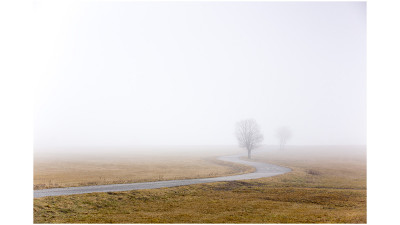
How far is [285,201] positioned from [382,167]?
7831 millimetres

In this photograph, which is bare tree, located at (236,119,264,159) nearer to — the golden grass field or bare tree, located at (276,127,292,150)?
the golden grass field

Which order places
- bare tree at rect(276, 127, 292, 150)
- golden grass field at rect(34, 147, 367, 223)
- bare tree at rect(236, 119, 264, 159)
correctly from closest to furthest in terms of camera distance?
golden grass field at rect(34, 147, 367, 223)
bare tree at rect(236, 119, 264, 159)
bare tree at rect(276, 127, 292, 150)


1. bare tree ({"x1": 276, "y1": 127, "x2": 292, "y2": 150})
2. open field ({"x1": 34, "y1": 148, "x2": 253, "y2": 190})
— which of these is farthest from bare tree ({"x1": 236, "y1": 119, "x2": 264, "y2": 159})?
bare tree ({"x1": 276, "y1": 127, "x2": 292, "y2": 150})

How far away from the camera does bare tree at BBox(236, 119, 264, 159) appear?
79062 mm

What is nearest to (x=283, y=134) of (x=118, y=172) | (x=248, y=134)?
(x=248, y=134)

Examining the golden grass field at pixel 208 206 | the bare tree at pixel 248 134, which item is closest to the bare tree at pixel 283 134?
the bare tree at pixel 248 134

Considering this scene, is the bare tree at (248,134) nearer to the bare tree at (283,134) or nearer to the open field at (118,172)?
the open field at (118,172)

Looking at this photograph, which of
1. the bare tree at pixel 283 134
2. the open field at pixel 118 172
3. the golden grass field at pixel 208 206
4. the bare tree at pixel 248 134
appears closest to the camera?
the golden grass field at pixel 208 206

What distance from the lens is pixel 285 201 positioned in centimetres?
2391

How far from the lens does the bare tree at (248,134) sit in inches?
3113

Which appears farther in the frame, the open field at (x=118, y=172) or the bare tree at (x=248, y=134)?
the bare tree at (x=248, y=134)

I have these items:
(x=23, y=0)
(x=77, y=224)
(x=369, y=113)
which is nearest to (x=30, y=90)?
(x=23, y=0)

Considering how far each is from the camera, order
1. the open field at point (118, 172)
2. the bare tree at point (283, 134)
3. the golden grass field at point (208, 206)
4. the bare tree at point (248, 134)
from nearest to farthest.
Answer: the golden grass field at point (208, 206)
the open field at point (118, 172)
the bare tree at point (248, 134)
the bare tree at point (283, 134)

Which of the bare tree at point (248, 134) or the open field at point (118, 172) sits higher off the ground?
the bare tree at point (248, 134)
